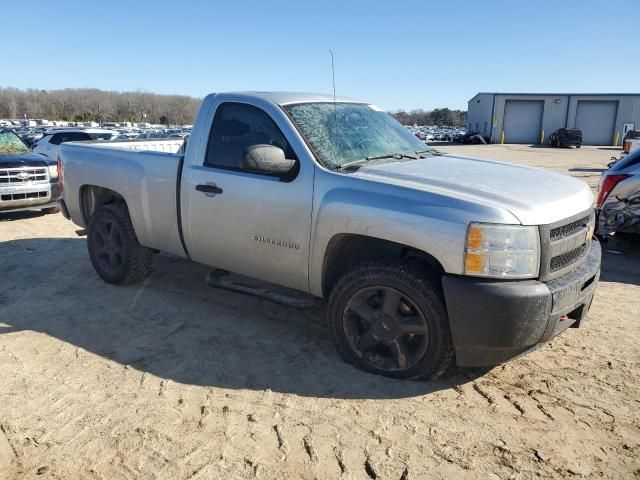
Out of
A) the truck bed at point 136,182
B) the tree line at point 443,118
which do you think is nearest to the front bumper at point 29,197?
the truck bed at point 136,182

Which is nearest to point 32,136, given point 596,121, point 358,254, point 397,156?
point 397,156

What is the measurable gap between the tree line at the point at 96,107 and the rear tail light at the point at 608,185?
96956mm

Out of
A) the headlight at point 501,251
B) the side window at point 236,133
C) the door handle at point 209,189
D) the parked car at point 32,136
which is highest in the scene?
the side window at point 236,133

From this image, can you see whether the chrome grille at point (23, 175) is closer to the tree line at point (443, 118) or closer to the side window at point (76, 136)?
the side window at point (76, 136)

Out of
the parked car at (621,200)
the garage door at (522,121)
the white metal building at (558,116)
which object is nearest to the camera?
the parked car at (621,200)

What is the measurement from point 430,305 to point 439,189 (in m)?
0.74

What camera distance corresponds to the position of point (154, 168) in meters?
4.79

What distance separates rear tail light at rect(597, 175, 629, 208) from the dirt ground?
2.06 meters

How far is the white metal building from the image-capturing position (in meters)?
49.5

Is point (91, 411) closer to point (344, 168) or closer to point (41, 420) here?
point (41, 420)

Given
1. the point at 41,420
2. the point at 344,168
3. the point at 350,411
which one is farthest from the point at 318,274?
the point at 41,420

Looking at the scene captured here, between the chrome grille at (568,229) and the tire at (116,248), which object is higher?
the chrome grille at (568,229)

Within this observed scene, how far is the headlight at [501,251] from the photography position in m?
3.01

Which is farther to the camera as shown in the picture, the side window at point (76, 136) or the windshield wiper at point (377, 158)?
the side window at point (76, 136)
